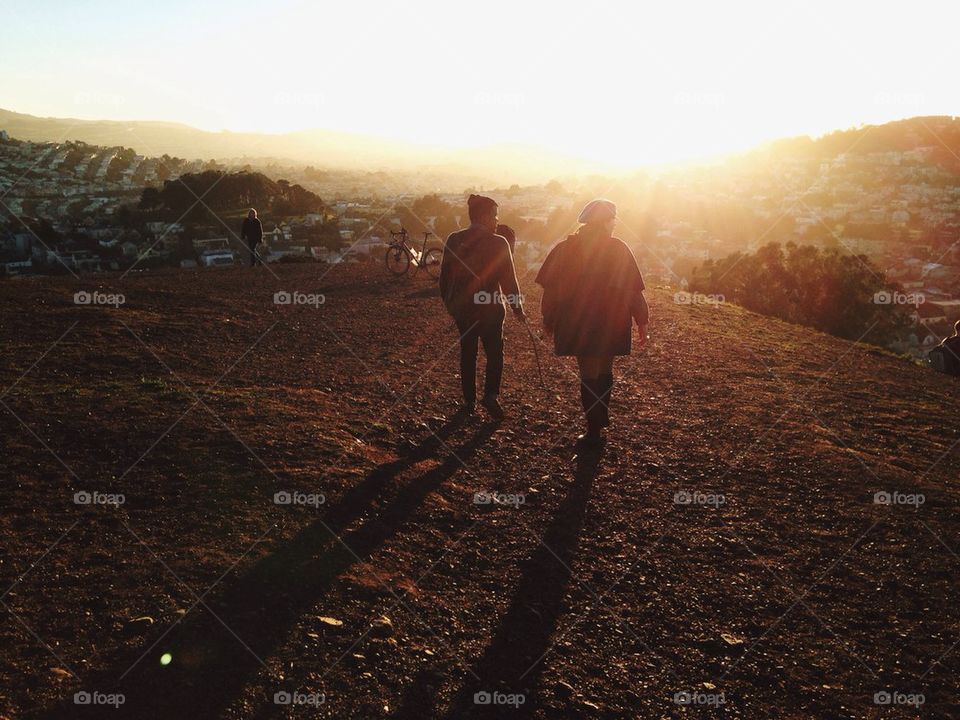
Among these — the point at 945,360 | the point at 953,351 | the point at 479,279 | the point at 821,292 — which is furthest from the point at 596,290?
the point at 821,292

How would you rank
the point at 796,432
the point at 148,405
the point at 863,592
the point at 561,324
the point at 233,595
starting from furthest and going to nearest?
the point at 796,432
the point at 561,324
the point at 148,405
the point at 863,592
the point at 233,595

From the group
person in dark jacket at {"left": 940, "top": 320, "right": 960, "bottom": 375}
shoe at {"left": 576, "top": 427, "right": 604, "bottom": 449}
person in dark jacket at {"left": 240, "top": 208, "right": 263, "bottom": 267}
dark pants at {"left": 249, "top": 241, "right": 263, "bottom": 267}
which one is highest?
person in dark jacket at {"left": 240, "top": 208, "right": 263, "bottom": 267}

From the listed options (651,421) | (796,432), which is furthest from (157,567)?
(796,432)

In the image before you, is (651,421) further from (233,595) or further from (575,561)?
(233,595)

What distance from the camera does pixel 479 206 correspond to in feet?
21.8

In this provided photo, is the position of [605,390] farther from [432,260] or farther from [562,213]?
[562,213]

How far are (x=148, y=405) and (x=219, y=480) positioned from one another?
5.75 feet

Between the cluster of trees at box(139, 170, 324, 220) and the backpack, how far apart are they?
3254 cm

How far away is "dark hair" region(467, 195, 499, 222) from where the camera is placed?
662cm

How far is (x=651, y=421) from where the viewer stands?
7414 mm

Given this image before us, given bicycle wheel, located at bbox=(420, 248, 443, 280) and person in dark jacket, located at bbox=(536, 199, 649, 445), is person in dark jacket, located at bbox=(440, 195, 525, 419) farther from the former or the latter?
bicycle wheel, located at bbox=(420, 248, 443, 280)

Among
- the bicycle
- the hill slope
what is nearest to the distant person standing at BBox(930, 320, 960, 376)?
the hill slope

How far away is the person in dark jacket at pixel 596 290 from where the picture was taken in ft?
19.9

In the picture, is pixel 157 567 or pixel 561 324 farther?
pixel 561 324
